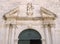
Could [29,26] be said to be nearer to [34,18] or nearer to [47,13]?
[34,18]

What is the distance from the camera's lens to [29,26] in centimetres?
863

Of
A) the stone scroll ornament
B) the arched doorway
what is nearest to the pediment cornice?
the stone scroll ornament

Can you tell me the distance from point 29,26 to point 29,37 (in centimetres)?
53

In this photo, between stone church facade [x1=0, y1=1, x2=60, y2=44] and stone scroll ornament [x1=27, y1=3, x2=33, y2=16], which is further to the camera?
stone scroll ornament [x1=27, y1=3, x2=33, y2=16]

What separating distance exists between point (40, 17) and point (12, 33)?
1.58m

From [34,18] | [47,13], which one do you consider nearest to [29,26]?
[34,18]

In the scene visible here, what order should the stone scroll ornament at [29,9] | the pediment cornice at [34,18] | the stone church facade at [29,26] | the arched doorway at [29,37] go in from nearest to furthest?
the stone church facade at [29,26] < the arched doorway at [29,37] < the pediment cornice at [34,18] < the stone scroll ornament at [29,9]

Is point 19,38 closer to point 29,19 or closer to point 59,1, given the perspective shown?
point 29,19

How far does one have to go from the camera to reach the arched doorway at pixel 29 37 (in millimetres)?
8461

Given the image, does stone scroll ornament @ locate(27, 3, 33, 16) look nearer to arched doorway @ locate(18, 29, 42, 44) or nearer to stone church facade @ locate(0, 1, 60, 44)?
stone church facade @ locate(0, 1, 60, 44)

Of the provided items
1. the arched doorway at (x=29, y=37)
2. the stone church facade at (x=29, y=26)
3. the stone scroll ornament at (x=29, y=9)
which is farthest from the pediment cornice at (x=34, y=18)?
the arched doorway at (x=29, y=37)

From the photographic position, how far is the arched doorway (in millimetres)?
8461

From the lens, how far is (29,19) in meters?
8.78

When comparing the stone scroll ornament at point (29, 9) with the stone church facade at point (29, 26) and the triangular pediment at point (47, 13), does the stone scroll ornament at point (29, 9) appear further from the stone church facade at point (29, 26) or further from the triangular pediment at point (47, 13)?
the triangular pediment at point (47, 13)
